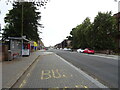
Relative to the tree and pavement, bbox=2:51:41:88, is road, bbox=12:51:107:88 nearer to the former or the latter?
pavement, bbox=2:51:41:88

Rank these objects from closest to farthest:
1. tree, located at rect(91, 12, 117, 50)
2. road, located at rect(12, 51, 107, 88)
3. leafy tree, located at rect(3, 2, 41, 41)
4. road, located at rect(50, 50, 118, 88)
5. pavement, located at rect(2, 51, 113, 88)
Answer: road, located at rect(12, 51, 107, 88) < pavement, located at rect(2, 51, 113, 88) < road, located at rect(50, 50, 118, 88) < leafy tree, located at rect(3, 2, 41, 41) < tree, located at rect(91, 12, 117, 50)

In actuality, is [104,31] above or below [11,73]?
above

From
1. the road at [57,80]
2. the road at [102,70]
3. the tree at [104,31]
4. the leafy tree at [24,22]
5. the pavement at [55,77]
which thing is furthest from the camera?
the tree at [104,31]

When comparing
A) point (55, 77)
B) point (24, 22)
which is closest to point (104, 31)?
point (24, 22)

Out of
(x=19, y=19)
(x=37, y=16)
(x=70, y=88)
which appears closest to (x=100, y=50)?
(x=37, y=16)

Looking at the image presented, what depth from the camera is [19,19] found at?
35.2m

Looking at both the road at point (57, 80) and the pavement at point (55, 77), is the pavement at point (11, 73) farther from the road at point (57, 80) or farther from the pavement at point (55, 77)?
the road at point (57, 80)

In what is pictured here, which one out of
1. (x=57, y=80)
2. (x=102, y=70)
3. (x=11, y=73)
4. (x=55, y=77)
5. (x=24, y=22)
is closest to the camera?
(x=57, y=80)

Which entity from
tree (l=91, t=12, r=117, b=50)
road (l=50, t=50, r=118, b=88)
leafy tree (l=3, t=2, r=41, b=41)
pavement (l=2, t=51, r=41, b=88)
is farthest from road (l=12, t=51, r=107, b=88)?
tree (l=91, t=12, r=117, b=50)

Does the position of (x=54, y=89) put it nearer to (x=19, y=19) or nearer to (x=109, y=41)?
(x=19, y=19)

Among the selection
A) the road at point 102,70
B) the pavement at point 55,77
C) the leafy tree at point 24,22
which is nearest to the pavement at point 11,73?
the pavement at point 55,77

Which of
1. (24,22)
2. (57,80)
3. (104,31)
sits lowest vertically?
(57,80)

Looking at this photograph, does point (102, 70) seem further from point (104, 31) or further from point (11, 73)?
point (104, 31)

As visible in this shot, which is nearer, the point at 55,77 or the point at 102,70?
the point at 55,77
